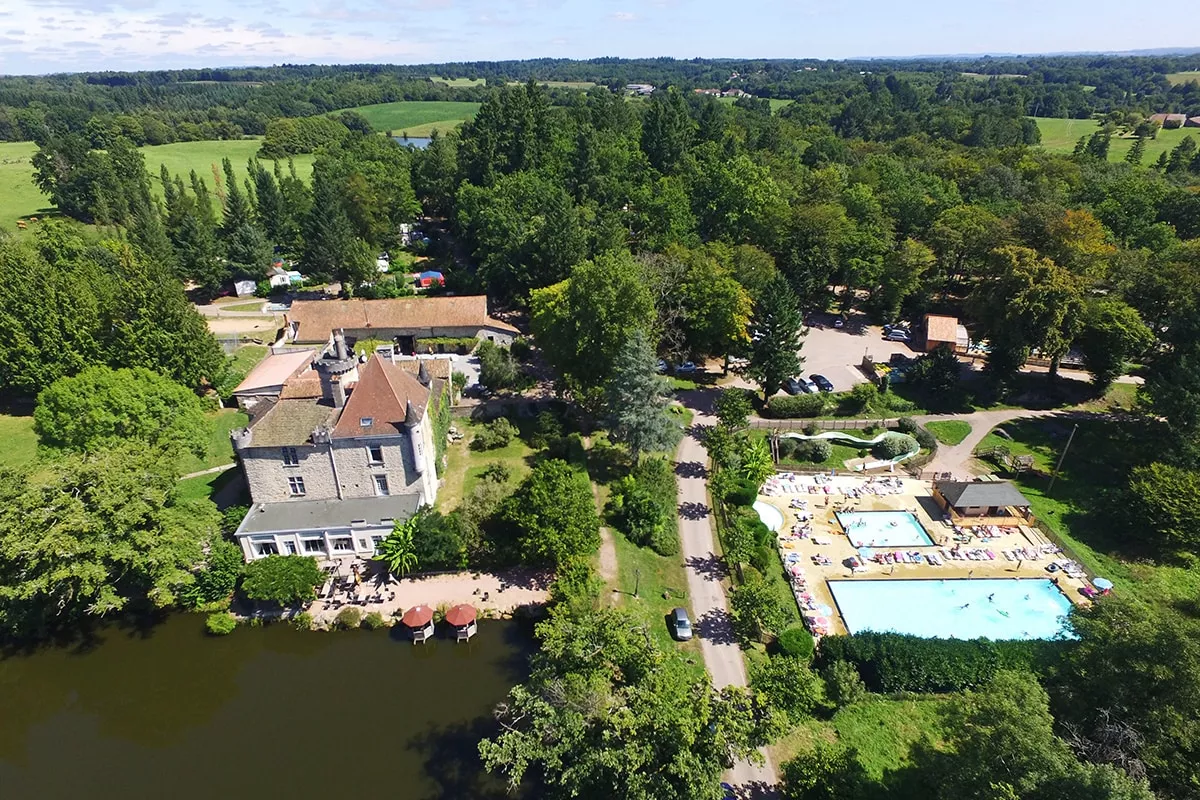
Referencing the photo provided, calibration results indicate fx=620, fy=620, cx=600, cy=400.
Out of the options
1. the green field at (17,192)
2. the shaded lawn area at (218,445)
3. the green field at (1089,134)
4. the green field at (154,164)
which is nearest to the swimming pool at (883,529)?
the shaded lawn area at (218,445)

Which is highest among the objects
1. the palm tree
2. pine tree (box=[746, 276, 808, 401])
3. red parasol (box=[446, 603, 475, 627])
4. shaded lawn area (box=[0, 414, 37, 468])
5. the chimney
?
the chimney

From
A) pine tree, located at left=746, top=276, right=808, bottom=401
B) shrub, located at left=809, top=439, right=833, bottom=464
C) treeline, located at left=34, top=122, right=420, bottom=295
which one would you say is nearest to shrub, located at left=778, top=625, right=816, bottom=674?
shrub, located at left=809, top=439, right=833, bottom=464

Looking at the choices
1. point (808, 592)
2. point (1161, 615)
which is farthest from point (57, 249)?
point (1161, 615)

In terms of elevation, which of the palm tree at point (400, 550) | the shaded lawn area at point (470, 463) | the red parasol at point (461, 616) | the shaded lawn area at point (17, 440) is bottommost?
the shaded lawn area at point (470, 463)

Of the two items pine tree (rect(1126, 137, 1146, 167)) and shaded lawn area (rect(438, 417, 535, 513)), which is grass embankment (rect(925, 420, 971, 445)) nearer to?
shaded lawn area (rect(438, 417, 535, 513))

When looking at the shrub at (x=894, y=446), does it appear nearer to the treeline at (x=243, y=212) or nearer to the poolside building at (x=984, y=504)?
the poolside building at (x=984, y=504)

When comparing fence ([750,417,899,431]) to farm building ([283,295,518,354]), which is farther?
farm building ([283,295,518,354])

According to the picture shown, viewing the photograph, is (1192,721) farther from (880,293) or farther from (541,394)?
(880,293)
